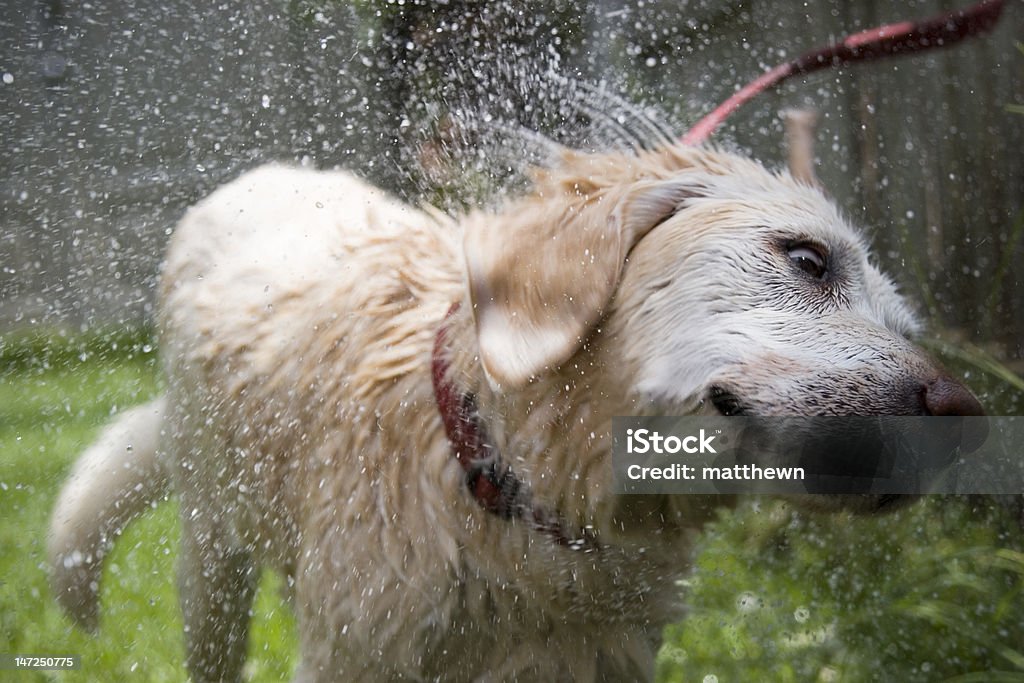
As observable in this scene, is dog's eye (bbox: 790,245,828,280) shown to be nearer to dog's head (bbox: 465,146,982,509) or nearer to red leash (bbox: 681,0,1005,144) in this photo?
dog's head (bbox: 465,146,982,509)

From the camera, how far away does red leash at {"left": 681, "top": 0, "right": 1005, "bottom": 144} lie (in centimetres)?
188

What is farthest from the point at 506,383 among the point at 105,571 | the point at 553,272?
the point at 105,571

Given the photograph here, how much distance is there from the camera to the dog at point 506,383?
1244 millimetres

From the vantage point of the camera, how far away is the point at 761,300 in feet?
4.08

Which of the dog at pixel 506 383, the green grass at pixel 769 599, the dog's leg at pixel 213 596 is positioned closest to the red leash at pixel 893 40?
the dog at pixel 506 383

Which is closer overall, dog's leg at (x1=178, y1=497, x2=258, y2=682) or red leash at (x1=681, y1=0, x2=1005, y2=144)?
red leash at (x1=681, y1=0, x2=1005, y2=144)

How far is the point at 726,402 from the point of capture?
4.04 ft

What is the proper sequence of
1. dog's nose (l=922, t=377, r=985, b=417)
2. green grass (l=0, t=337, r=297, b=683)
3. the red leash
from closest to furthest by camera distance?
dog's nose (l=922, t=377, r=985, b=417)
the red leash
green grass (l=0, t=337, r=297, b=683)

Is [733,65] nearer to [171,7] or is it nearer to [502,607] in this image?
[502,607]

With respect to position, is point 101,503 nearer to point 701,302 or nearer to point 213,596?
point 213,596

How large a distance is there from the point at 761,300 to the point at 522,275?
12.7 inches

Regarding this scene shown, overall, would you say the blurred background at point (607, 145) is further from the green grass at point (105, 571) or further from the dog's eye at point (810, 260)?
the dog's eye at point (810, 260)

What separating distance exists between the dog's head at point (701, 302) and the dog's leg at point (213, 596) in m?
0.99

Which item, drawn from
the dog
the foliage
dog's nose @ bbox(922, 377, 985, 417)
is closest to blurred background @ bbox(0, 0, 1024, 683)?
the foliage
